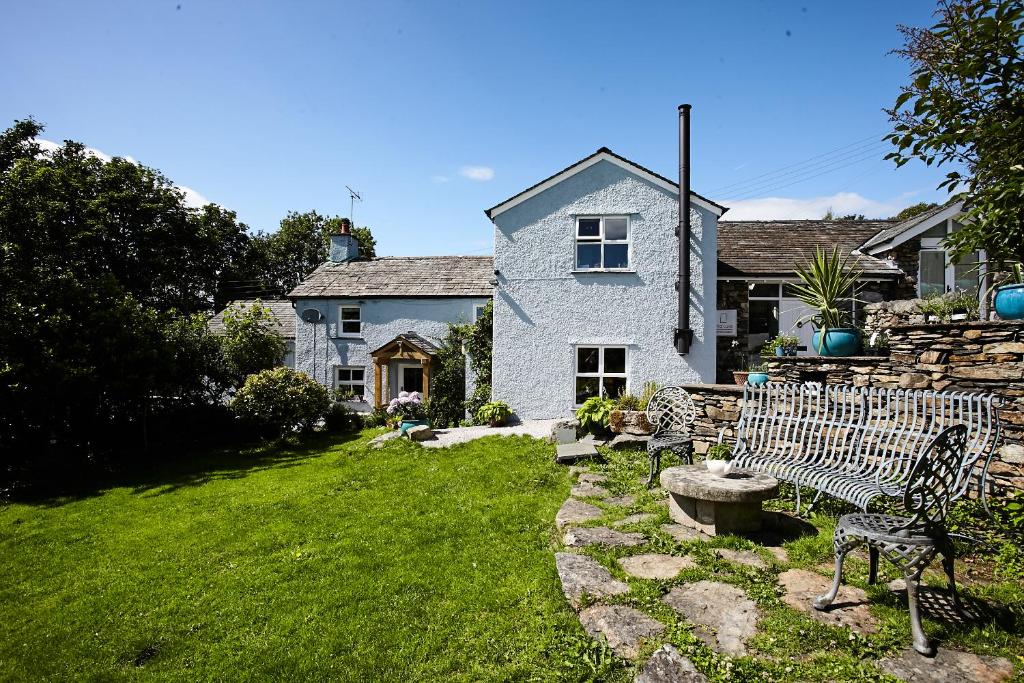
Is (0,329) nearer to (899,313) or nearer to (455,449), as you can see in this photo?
(455,449)

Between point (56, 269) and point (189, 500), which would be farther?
point (56, 269)

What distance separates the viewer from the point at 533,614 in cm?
361

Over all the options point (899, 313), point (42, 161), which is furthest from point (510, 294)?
point (42, 161)

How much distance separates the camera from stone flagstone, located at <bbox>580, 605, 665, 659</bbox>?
312 centimetres

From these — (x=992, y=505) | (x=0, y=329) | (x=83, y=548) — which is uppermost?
(x=0, y=329)

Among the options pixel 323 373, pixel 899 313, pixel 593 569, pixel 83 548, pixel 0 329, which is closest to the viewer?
pixel 593 569

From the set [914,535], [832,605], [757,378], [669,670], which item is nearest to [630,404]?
[757,378]

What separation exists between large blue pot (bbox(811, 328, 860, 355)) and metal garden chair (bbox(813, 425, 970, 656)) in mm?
4693

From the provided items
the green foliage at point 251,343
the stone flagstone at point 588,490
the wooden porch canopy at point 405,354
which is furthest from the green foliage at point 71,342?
the stone flagstone at point 588,490

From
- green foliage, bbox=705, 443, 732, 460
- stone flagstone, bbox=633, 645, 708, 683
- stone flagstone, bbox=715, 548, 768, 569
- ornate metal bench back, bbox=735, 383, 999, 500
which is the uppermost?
ornate metal bench back, bbox=735, 383, 999, 500

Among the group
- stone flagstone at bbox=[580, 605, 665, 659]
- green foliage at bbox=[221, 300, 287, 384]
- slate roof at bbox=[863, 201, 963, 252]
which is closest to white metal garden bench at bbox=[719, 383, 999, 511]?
stone flagstone at bbox=[580, 605, 665, 659]

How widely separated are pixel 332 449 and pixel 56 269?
24.9 feet

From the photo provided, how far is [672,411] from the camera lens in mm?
7895

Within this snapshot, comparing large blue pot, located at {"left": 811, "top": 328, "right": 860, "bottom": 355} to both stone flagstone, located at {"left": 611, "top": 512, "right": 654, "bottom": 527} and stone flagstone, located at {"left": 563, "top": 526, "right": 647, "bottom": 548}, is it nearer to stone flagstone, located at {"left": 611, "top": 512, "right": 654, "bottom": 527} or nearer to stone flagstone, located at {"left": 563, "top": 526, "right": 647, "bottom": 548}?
stone flagstone, located at {"left": 611, "top": 512, "right": 654, "bottom": 527}
